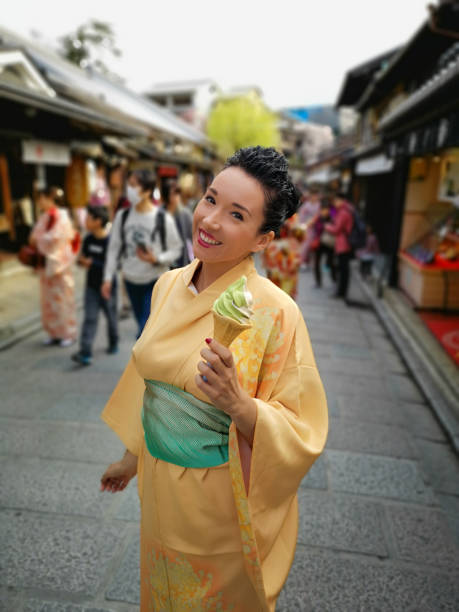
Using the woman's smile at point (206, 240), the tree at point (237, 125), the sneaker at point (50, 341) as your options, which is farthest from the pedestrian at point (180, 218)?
the tree at point (237, 125)

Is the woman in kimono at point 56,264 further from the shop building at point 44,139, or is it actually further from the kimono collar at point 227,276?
the kimono collar at point 227,276

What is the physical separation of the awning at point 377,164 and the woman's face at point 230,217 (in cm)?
944

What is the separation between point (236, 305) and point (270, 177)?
48 cm

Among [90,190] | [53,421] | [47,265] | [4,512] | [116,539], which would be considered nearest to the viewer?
[116,539]

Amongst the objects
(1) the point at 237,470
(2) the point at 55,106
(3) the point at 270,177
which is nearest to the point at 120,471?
(1) the point at 237,470

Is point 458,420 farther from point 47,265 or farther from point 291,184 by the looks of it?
point 47,265

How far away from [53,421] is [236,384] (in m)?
3.20

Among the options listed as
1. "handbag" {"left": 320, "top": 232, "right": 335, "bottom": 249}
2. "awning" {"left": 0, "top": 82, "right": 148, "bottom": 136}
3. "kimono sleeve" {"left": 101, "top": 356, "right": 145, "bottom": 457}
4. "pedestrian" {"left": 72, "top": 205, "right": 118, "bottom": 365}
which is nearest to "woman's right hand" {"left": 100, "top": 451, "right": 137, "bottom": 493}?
"kimono sleeve" {"left": 101, "top": 356, "right": 145, "bottom": 457}

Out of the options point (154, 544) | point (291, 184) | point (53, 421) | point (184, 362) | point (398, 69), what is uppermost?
point (398, 69)

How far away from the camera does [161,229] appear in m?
4.20

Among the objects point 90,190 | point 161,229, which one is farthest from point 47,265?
point 90,190

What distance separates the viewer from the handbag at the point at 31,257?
206 inches

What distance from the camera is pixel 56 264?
530cm

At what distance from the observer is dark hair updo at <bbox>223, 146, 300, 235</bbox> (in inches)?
50.8
